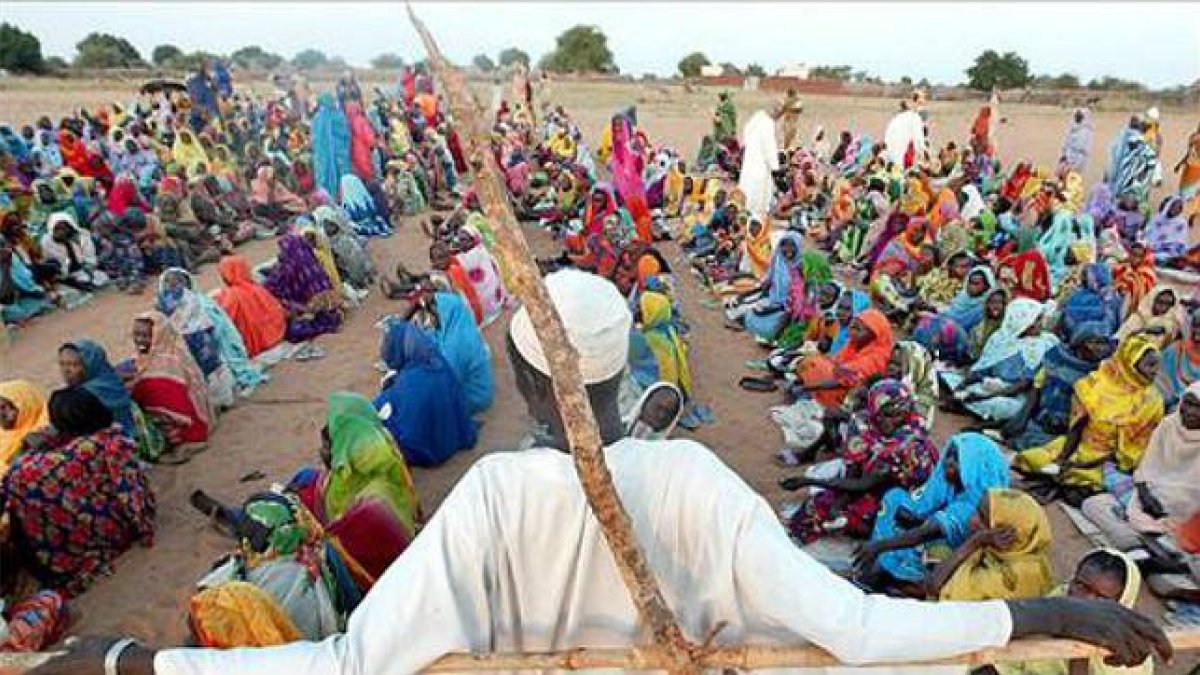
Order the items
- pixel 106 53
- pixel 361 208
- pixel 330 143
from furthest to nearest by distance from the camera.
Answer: pixel 106 53
pixel 330 143
pixel 361 208

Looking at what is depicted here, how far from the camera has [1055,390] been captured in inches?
242

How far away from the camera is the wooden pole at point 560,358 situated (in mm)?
1266

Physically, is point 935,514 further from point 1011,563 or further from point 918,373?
point 918,373

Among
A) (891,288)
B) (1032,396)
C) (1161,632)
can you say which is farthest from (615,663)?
(891,288)

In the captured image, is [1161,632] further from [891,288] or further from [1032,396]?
[891,288]

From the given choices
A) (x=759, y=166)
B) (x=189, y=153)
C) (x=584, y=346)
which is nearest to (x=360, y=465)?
(x=584, y=346)

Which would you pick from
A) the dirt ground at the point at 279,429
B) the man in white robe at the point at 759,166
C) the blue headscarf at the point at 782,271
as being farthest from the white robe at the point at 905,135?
the blue headscarf at the point at 782,271

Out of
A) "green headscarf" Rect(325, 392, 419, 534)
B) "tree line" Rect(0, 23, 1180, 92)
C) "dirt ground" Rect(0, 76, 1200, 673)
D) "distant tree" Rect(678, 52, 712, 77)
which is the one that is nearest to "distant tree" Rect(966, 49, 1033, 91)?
"tree line" Rect(0, 23, 1180, 92)

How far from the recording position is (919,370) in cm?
602

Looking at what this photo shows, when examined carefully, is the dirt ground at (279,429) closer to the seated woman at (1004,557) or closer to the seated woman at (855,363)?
the seated woman at (855,363)

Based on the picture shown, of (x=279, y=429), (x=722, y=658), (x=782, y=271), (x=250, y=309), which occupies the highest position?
Result: (x=722, y=658)

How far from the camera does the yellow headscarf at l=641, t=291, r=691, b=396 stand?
659 cm

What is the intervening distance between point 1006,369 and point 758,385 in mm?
1945

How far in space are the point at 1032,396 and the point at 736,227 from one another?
18.5 feet
